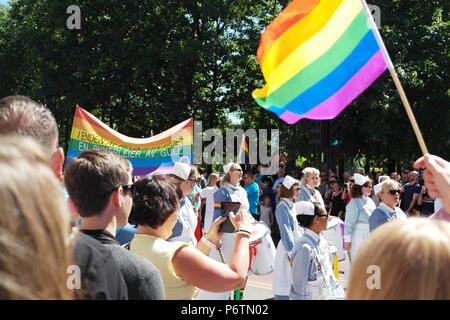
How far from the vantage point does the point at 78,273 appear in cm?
183

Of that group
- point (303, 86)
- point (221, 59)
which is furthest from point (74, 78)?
point (303, 86)

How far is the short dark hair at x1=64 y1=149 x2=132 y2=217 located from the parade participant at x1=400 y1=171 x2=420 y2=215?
11833 mm

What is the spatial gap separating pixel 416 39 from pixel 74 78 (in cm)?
1345

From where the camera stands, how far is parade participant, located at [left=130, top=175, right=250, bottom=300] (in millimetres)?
2801

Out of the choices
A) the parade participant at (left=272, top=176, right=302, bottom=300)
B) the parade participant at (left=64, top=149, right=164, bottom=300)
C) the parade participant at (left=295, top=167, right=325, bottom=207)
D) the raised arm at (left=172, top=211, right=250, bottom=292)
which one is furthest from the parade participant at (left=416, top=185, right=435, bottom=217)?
the parade participant at (left=64, top=149, right=164, bottom=300)

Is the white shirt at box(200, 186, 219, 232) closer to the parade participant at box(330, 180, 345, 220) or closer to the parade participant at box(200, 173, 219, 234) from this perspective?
the parade participant at box(200, 173, 219, 234)

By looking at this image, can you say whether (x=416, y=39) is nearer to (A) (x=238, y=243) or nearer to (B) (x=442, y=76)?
(B) (x=442, y=76)

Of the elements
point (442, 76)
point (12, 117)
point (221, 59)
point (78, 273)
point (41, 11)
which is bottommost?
point (78, 273)

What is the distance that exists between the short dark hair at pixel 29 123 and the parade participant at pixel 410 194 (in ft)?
39.7

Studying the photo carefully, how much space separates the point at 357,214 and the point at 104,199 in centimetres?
656

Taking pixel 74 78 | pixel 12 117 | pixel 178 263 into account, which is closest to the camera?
pixel 12 117

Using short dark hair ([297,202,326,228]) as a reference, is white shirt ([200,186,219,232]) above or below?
above

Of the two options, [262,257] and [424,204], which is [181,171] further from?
[424,204]
